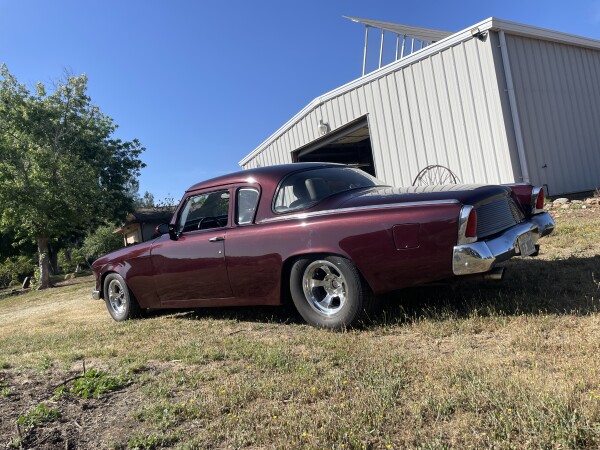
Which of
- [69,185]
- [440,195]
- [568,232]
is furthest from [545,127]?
[69,185]

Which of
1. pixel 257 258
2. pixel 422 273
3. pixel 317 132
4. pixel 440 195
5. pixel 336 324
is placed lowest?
pixel 336 324

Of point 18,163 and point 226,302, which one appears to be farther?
point 18,163

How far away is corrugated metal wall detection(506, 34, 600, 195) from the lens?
9.98 meters

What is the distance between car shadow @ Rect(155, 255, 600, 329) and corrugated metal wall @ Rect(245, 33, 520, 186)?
16.1 feet

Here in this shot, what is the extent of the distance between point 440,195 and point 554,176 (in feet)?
26.6

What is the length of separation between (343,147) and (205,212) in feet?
41.9

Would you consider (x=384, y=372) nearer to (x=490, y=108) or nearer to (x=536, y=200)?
(x=536, y=200)

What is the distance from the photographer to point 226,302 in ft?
15.6

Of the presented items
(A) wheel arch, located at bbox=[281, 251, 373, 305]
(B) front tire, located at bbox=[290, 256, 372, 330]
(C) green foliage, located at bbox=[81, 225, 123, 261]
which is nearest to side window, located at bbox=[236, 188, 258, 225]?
(A) wheel arch, located at bbox=[281, 251, 373, 305]

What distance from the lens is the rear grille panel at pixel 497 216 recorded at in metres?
3.67

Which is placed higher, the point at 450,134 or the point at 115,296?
the point at 450,134

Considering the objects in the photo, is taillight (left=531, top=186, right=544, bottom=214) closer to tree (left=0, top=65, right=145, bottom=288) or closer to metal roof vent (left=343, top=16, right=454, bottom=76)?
metal roof vent (left=343, top=16, right=454, bottom=76)

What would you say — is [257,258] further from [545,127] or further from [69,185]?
[69,185]

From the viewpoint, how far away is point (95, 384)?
3219mm
